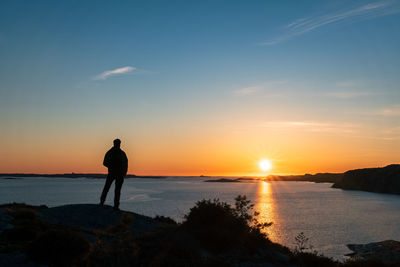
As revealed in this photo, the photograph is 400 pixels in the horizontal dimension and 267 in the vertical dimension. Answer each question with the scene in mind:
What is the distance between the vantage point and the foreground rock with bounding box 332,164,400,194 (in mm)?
167788

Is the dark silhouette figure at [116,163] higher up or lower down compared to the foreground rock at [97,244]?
higher up

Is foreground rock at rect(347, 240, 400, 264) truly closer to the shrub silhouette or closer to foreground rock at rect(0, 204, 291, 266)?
the shrub silhouette

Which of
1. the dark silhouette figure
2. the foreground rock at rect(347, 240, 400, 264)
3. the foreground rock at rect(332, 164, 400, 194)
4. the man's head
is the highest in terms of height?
the man's head

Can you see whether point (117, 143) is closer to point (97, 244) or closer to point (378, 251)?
point (97, 244)

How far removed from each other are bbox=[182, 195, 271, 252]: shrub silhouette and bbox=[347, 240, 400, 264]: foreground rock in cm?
2112

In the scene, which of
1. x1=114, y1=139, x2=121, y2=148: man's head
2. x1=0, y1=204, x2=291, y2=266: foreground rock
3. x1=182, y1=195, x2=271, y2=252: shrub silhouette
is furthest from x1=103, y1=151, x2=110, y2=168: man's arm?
x1=182, y1=195, x2=271, y2=252: shrub silhouette

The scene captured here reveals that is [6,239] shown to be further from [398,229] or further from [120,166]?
[398,229]

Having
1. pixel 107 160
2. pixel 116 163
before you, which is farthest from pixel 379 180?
pixel 107 160

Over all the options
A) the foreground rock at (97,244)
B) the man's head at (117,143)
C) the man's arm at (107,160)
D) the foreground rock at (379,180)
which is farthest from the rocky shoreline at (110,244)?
the foreground rock at (379,180)

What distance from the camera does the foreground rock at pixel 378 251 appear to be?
3205 centimetres

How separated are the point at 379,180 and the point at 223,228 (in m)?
191

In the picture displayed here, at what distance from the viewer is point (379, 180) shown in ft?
585

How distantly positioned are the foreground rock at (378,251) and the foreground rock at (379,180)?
5885 inches

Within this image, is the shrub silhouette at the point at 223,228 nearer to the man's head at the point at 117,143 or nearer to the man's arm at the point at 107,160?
the man's arm at the point at 107,160
